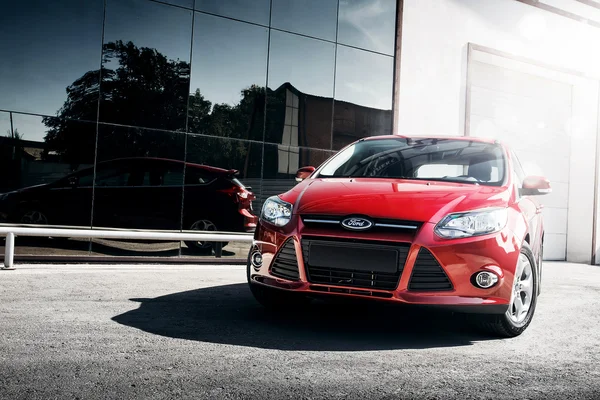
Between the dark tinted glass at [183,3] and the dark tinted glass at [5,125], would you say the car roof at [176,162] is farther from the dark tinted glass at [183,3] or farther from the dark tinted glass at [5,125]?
the dark tinted glass at [183,3]

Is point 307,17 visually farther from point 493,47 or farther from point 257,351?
point 257,351

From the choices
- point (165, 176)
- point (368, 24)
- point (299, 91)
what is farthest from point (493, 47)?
point (165, 176)

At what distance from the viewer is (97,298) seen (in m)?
5.92

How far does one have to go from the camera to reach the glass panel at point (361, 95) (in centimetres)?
1412

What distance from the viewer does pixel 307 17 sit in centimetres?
1356

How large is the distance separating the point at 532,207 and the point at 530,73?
13565mm

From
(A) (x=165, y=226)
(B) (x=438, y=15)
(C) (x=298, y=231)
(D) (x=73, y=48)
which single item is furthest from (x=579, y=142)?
(C) (x=298, y=231)

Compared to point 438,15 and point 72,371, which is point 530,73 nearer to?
point 438,15

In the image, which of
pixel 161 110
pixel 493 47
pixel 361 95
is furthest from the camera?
pixel 493 47

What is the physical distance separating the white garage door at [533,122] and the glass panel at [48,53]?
9.67 metres

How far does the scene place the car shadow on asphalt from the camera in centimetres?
439

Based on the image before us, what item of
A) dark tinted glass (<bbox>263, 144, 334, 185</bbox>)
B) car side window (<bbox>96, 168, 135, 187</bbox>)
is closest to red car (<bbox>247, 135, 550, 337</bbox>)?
car side window (<bbox>96, 168, 135, 187</bbox>)

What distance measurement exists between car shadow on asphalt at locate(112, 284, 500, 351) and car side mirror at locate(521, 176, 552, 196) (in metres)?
1.28

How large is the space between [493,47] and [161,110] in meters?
9.71
